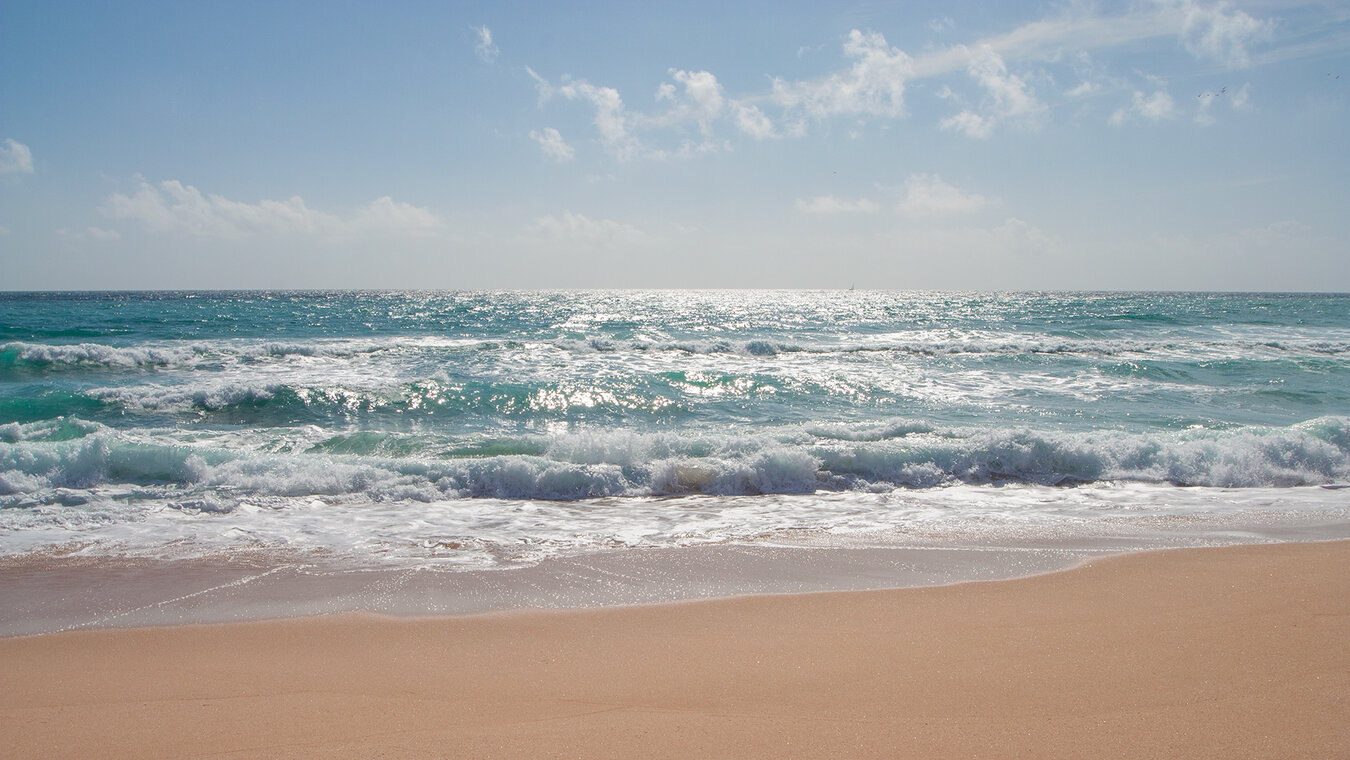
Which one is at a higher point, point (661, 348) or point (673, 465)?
point (661, 348)

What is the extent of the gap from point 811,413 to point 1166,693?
940 centimetres

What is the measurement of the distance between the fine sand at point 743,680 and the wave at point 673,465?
3.43 meters

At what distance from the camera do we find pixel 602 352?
2216 centimetres

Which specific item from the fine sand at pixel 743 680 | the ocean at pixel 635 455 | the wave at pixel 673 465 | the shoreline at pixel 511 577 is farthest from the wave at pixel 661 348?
the fine sand at pixel 743 680

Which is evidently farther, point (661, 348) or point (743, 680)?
point (661, 348)

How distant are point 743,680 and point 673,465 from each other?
4785 mm

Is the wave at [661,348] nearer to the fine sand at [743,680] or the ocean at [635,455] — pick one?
the ocean at [635,455]

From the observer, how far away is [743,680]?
316 cm

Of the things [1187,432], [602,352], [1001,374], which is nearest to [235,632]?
[1187,432]

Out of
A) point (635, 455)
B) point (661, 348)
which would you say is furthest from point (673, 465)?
point (661, 348)

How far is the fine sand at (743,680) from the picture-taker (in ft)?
8.81

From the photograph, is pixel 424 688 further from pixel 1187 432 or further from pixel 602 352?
pixel 602 352

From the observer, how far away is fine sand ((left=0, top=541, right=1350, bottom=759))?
106 inches

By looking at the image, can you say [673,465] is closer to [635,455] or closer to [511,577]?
[635,455]
